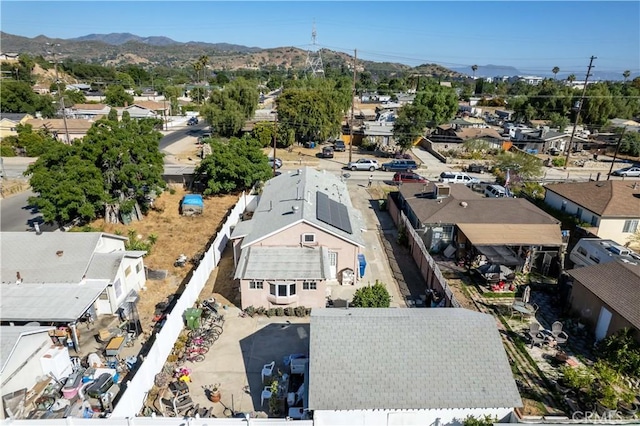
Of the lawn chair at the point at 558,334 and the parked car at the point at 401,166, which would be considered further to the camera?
the parked car at the point at 401,166

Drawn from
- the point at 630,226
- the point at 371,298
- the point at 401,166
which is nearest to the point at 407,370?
the point at 371,298

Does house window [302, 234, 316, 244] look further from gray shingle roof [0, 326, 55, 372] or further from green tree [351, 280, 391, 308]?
gray shingle roof [0, 326, 55, 372]

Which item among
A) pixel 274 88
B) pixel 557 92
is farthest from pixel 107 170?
pixel 274 88

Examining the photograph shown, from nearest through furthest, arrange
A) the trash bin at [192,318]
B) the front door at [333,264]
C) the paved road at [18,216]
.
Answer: the trash bin at [192,318]
the front door at [333,264]
the paved road at [18,216]

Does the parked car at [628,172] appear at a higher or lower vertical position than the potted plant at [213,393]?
higher

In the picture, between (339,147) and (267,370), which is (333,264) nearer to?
(267,370)

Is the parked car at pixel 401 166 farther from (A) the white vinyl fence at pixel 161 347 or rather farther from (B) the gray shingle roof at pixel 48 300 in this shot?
(B) the gray shingle roof at pixel 48 300

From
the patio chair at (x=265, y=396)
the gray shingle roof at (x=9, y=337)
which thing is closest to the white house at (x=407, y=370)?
the patio chair at (x=265, y=396)
